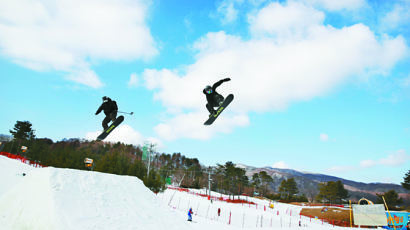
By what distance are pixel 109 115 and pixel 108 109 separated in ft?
1.37

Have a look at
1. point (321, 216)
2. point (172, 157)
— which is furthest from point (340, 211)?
point (172, 157)

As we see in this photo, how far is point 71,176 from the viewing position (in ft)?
38.9

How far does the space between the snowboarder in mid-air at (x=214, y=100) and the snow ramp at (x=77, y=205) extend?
214 inches

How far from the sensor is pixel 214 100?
11.2 meters

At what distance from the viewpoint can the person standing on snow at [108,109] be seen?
12.8 m

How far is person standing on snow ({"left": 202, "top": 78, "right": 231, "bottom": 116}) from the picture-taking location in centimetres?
1070

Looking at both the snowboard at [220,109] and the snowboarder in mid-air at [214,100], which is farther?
the snowboard at [220,109]

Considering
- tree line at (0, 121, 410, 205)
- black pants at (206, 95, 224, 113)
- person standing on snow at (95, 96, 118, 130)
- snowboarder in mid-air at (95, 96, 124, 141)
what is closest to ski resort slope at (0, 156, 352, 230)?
snowboarder in mid-air at (95, 96, 124, 141)

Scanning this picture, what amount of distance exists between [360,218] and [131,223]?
3151 centimetres

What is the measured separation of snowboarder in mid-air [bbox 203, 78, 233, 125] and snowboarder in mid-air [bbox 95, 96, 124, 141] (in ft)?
17.5

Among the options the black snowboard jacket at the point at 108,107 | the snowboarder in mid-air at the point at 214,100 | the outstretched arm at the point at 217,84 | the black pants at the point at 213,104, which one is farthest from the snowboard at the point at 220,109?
the black snowboard jacket at the point at 108,107

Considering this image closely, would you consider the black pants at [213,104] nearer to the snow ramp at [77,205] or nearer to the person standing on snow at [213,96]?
the person standing on snow at [213,96]

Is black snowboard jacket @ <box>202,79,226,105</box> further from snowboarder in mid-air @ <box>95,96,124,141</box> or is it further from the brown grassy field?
the brown grassy field

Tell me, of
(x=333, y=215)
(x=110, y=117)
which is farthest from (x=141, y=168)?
(x=333, y=215)
